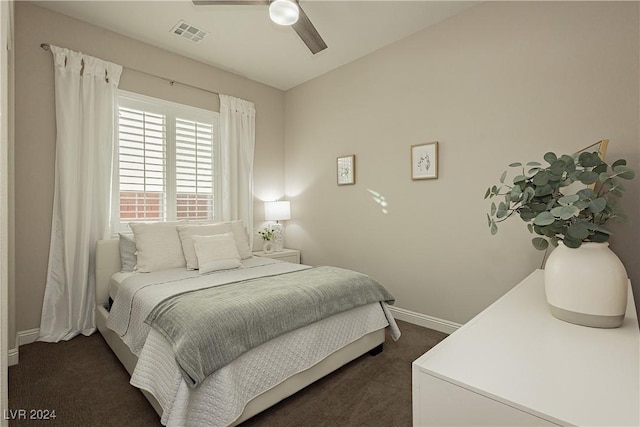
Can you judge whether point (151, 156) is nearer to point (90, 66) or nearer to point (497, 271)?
point (90, 66)

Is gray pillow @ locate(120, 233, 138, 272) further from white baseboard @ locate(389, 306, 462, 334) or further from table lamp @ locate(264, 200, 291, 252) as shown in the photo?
white baseboard @ locate(389, 306, 462, 334)

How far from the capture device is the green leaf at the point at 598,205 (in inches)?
37.2

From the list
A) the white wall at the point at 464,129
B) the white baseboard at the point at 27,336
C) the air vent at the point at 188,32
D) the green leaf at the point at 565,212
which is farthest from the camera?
the air vent at the point at 188,32

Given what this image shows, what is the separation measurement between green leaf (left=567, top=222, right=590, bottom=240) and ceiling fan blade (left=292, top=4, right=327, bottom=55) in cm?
209

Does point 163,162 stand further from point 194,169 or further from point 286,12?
point 286,12

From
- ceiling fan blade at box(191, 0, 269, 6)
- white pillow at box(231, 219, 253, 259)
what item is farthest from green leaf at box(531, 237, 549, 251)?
white pillow at box(231, 219, 253, 259)

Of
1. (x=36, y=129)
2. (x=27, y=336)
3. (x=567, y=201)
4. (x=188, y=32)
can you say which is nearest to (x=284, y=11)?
(x=188, y=32)

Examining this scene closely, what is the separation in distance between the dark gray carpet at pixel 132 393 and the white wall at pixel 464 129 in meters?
1.02

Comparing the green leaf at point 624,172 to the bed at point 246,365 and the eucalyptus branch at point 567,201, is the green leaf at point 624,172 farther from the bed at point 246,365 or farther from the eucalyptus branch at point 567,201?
the bed at point 246,365

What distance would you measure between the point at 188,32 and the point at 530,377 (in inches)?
146

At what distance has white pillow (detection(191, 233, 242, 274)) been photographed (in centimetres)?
275

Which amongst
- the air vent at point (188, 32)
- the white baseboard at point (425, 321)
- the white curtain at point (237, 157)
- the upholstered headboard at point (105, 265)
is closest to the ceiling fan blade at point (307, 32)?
the air vent at point (188, 32)

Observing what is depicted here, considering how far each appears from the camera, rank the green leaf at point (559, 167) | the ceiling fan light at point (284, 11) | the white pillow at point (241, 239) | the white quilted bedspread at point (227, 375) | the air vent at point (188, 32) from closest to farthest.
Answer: the green leaf at point (559, 167) < the white quilted bedspread at point (227, 375) < the ceiling fan light at point (284, 11) < the air vent at point (188, 32) < the white pillow at point (241, 239)

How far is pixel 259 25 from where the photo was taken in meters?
2.97
